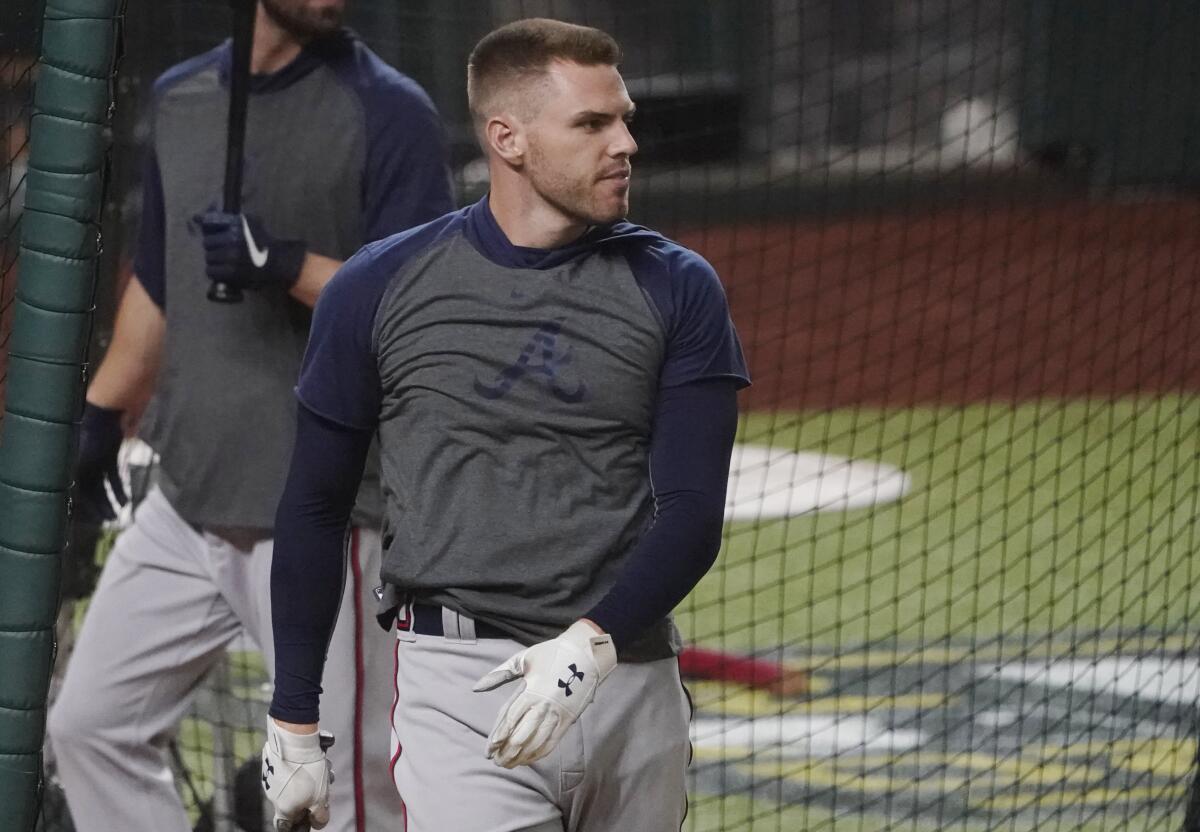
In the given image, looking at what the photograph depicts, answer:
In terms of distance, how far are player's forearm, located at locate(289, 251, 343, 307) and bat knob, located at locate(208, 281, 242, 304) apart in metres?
0.10

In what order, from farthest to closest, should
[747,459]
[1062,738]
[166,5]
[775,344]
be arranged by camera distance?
[775,344] < [747,459] < [1062,738] < [166,5]

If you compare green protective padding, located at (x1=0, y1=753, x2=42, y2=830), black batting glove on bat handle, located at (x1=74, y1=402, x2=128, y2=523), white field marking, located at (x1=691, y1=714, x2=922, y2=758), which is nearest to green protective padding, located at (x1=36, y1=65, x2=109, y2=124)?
green protective padding, located at (x1=0, y1=753, x2=42, y2=830)

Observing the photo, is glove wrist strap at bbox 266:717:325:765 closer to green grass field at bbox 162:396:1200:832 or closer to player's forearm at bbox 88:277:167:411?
player's forearm at bbox 88:277:167:411

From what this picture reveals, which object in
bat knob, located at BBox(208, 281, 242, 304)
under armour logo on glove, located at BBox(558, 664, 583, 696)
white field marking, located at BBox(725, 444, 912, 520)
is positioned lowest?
white field marking, located at BBox(725, 444, 912, 520)

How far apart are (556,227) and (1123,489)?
632 cm

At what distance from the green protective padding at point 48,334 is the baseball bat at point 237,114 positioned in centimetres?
81

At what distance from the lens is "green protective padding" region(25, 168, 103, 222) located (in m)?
2.69

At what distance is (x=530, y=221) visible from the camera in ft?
9.25

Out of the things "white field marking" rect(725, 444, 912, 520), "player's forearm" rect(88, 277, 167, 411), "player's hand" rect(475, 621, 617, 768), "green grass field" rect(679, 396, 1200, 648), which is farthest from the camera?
"white field marking" rect(725, 444, 912, 520)

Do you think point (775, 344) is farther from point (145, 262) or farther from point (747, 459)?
point (145, 262)

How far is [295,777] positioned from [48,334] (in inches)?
27.6

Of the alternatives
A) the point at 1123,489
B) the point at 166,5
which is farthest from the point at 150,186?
the point at 1123,489

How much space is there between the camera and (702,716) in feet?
18.8

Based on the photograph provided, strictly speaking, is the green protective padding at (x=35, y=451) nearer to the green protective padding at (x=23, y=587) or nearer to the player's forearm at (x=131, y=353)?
the green protective padding at (x=23, y=587)
